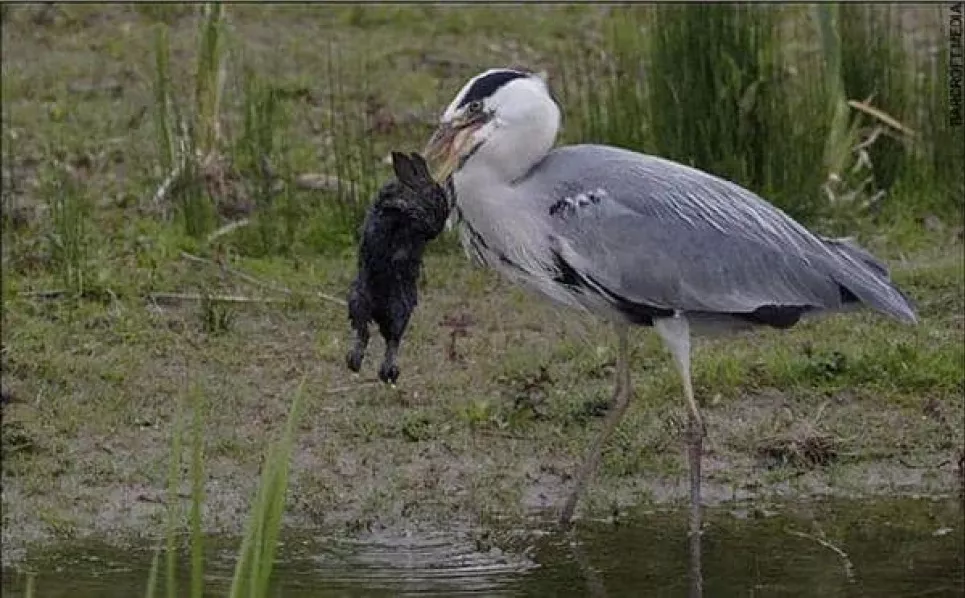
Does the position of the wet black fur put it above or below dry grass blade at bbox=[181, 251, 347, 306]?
above

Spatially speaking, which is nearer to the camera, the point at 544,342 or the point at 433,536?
the point at 433,536

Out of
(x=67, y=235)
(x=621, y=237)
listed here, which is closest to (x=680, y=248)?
(x=621, y=237)

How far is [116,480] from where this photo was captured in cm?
657

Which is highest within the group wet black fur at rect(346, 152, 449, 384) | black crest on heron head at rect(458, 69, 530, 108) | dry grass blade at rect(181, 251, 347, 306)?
black crest on heron head at rect(458, 69, 530, 108)

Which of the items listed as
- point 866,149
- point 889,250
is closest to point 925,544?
point 889,250

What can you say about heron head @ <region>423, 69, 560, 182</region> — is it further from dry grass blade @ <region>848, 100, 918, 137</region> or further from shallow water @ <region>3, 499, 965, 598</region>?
dry grass blade @ <region>848, 100, 918, 137</region>

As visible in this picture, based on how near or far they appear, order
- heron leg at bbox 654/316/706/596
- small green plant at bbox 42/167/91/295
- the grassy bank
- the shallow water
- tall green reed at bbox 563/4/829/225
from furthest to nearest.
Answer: tall green reed at bbox 563/4/829/225
small green plant at bbox 42/167/91/295
the grassy bank
heron leg at bbox 654/316/706/596
the shallow water

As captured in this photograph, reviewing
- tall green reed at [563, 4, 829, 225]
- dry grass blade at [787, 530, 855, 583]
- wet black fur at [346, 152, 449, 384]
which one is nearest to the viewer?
wet black fur at [346, 152, 449, 384]

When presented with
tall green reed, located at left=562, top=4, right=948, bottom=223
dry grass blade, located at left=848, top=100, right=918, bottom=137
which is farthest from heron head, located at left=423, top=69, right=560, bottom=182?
dry grass blade, located at left=848, top=100, right=918, bottom=137

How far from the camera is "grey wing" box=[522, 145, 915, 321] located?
6047 mm

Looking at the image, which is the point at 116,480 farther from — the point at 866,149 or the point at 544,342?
the point at 866,149

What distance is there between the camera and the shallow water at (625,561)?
5.65 meters

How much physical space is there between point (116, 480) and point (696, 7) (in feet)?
10.8

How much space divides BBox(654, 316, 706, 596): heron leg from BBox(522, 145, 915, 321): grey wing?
0.29 ft
